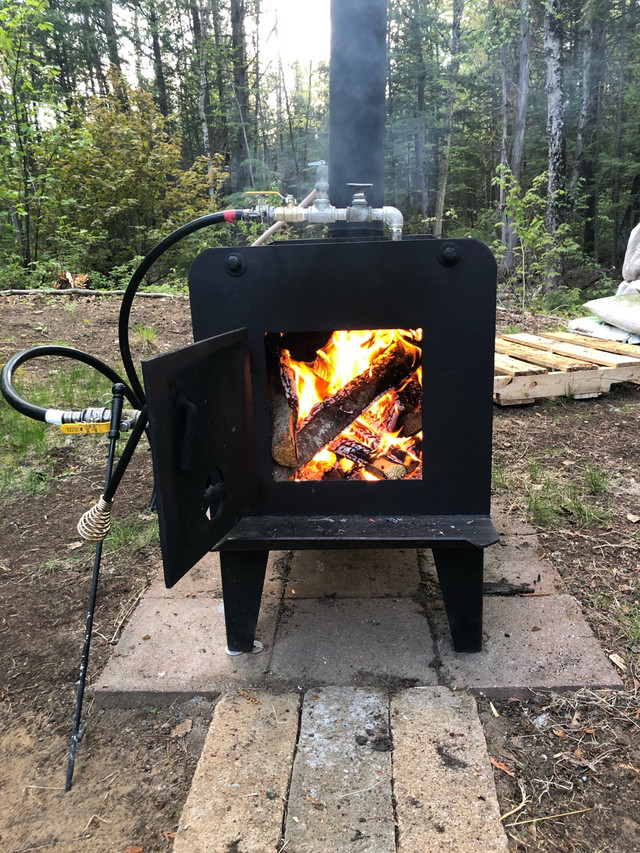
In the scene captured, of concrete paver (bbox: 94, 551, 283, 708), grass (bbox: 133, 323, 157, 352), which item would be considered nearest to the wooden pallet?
concrete paver (bbox: 94, 551, 283, 708)

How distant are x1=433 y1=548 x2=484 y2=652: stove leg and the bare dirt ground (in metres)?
0.20

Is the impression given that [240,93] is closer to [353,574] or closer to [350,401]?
[350,401]

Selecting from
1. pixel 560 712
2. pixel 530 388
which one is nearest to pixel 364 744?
pixel 560 712

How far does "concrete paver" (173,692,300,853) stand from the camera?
3.82ft

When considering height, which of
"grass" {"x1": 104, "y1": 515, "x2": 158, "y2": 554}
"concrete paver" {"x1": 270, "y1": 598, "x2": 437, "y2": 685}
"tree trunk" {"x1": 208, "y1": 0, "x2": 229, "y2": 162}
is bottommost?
"grass" {"x1": 104, "y1": 515, "x2": 158, "y2": 554}

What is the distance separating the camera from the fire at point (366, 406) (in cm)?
186

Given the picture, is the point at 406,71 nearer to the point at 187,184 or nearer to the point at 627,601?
the point at 187,184

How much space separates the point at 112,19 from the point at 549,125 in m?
13.3

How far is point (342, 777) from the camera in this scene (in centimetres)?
129

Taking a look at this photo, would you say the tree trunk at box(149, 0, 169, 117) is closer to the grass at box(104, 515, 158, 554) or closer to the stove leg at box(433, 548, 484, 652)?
the grass at box(104, 515, 158, 554)

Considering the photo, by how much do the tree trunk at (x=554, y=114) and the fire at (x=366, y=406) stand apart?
8.79 meters

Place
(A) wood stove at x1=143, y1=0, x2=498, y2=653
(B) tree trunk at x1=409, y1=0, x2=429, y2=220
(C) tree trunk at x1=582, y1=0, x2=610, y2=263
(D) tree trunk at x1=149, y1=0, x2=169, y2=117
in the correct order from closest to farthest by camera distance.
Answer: (A) wood stove at x1=143, y1=0, x2=498, y2=653, (C) tree trunk at x1=582, y1=0, x2=610, y2=263, (D) tree trunk at x1=149, y1=0, x2=169, y2=117, (B) tree trunk at x1=409, y1=0, x2=429, y2=220

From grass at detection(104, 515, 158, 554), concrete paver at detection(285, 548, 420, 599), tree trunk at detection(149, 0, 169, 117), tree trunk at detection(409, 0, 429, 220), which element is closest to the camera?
concrete paver at detection(285, 548, 420, 599)

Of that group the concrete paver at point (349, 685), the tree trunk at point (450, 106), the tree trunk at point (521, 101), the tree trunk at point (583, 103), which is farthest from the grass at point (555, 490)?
the tree trunk at point (450, 106)
